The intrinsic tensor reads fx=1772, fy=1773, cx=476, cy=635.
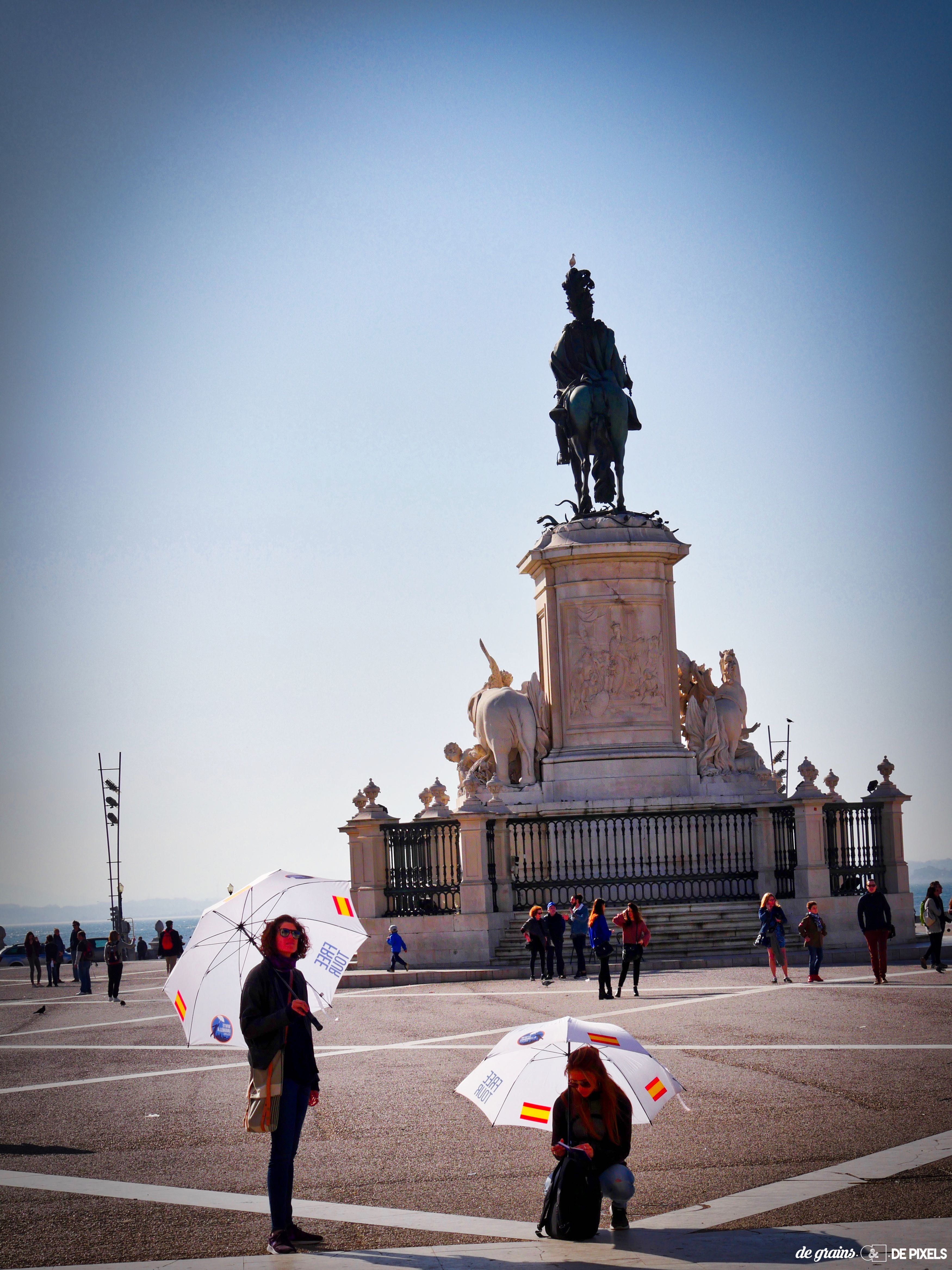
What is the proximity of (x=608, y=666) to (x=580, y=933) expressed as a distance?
28.5 ft

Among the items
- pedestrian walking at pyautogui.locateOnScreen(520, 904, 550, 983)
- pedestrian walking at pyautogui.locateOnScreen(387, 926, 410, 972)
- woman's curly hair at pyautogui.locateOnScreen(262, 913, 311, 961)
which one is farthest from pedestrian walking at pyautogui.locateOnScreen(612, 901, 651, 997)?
woman's curly hair at pyautogui.locateOnScreen(262, 913, 311, 961)

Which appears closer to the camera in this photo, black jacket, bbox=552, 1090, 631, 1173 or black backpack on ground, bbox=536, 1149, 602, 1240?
black backpack on ground, bbox=536, 1149, 602, 1240

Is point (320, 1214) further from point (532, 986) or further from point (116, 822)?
point (116, 822)

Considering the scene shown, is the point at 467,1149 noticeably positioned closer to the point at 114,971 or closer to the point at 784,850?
the point at 114,971

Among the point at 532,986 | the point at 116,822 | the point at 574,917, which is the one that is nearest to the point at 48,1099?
the point at 532,986

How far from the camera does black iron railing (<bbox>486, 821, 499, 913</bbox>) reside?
30.8 meters

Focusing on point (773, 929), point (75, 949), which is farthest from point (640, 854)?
point (75, 949)

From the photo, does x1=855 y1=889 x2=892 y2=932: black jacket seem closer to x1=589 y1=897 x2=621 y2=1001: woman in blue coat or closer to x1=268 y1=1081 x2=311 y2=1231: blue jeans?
x1=589 y1=897 x2=621 y2=1001: woman in blue coat

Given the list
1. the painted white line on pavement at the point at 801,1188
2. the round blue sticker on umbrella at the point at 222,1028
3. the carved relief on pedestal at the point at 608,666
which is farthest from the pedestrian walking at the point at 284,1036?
the carved relief on pedestal at the point at 608,666

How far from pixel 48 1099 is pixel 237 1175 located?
4.85m

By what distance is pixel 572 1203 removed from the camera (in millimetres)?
8516

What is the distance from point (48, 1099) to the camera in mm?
15000

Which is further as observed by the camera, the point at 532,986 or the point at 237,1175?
the point at 532,986

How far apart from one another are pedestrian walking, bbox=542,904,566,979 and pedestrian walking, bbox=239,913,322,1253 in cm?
1774
